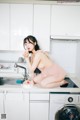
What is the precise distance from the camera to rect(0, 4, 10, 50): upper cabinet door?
2.75 metres

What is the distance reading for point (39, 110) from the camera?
242 cm

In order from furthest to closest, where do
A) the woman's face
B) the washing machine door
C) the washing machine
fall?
the woman's face < the washing machine < the washing machine door

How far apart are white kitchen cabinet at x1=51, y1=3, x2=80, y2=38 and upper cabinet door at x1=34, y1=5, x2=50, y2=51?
79 mm

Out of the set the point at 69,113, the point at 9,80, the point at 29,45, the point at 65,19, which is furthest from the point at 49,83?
the point at 65,19

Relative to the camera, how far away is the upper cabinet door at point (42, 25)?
2.75 metres

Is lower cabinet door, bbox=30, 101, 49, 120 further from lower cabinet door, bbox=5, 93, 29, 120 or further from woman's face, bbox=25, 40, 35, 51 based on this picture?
woman's face, bbox=25, 40, 35, 51

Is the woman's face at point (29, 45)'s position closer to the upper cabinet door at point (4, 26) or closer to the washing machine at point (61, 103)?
the upper cabinet door at point (4, 26)

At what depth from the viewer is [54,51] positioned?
10.4 feet

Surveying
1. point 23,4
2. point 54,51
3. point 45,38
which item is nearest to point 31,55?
point 45,38

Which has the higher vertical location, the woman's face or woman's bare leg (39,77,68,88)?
the woman's face

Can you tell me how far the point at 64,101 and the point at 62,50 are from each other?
1.07 metres

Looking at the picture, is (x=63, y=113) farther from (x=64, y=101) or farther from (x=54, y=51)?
(x=54, y=51)

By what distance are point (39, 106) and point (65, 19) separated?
1.38 m

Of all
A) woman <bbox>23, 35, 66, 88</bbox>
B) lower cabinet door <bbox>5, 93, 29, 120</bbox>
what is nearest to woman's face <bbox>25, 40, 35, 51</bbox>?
woman <bbox>23, 35, 66, 88</bbox>
